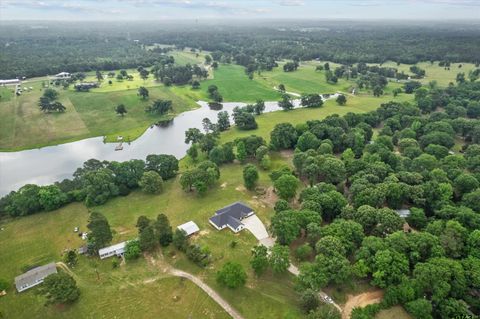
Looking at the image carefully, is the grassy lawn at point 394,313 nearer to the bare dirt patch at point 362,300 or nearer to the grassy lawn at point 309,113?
the bare dirt patch at point 362,300

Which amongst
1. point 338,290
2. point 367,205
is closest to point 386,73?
point 367,205

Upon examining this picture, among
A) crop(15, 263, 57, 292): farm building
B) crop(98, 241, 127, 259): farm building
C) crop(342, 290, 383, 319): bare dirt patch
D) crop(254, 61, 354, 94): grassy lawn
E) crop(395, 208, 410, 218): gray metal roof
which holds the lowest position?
crop(15, 263, 57, 292): farm building

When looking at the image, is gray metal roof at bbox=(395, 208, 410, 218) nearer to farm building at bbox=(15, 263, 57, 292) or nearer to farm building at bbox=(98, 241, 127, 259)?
farm building at bbox=(98, 241, 127, 259)

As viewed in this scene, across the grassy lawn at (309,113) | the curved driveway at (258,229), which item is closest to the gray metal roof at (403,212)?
the curved driveway at (258,229)

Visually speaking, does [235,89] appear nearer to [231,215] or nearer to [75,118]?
[75,118]

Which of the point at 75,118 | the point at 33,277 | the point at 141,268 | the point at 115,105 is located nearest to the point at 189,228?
the point at 141,268

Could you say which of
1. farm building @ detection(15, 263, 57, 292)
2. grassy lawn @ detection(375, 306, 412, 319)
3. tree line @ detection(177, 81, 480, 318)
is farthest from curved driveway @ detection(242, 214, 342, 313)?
farm building @ detection(15, 263, 57, 292)
